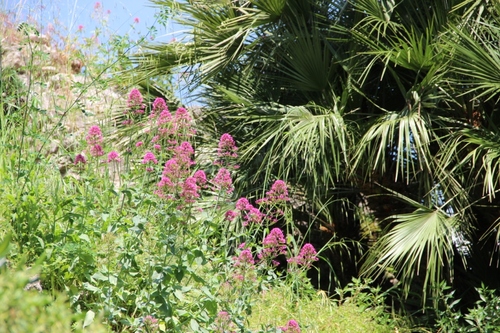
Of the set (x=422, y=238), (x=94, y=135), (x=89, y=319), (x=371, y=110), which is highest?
(x=94, y=135)

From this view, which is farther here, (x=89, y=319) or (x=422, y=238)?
(x=422, y=238)

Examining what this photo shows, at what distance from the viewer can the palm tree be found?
204 inches

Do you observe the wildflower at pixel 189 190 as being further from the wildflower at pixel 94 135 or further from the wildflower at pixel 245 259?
the wildflower at pixel 94 135

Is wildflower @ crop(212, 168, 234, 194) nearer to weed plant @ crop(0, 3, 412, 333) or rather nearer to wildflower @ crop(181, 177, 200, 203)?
weed plant @ crop(0, 3, 412, 333)

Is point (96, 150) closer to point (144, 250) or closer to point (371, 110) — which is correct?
point (144, 250)

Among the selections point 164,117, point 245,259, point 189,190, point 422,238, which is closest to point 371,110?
point 422,238

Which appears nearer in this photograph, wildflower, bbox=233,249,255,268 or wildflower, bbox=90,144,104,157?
wildflower, bbox=233,249,255,268

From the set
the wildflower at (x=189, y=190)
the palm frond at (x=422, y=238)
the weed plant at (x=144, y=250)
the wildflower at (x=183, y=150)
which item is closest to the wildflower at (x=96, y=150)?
the weed plant at (x=144, y=250)

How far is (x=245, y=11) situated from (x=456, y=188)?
8.64 ft

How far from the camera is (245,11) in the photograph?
6531mm

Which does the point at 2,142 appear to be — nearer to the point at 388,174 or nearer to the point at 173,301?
the point at 173,301

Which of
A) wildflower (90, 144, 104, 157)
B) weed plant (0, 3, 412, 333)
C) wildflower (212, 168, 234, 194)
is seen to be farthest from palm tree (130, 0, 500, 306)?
wildflower (90, 144, 104, 157)

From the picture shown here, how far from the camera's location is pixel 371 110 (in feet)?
21.0

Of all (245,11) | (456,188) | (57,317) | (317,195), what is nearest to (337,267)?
(317,195)
